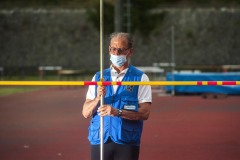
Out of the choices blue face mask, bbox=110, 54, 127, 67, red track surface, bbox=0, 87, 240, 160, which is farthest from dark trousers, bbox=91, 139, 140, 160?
red track surface, bbox=0, 87, 240, 160

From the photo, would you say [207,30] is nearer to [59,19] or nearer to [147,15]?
[147,15]

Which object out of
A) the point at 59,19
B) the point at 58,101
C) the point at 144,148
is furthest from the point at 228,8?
the point at 144,148

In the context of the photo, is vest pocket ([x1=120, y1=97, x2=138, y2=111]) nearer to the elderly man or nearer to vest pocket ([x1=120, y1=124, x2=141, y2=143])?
the elderly man

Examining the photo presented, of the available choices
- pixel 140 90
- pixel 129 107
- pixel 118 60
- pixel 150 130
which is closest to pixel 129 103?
pixel 129 107

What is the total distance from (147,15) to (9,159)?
102 feet

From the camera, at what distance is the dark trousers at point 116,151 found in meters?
3.95

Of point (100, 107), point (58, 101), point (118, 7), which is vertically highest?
point (118, 7)

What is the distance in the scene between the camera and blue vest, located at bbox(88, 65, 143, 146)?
156 inches

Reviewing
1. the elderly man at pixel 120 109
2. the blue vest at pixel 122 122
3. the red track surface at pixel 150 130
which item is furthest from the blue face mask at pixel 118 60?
the red track surface at pixel 150 130

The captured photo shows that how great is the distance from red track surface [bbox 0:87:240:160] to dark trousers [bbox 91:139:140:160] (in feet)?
11.5

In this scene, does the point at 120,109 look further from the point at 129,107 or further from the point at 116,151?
the point at 116,151

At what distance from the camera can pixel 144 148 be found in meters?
8.28

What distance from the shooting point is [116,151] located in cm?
398

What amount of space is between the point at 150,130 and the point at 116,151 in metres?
6.34
